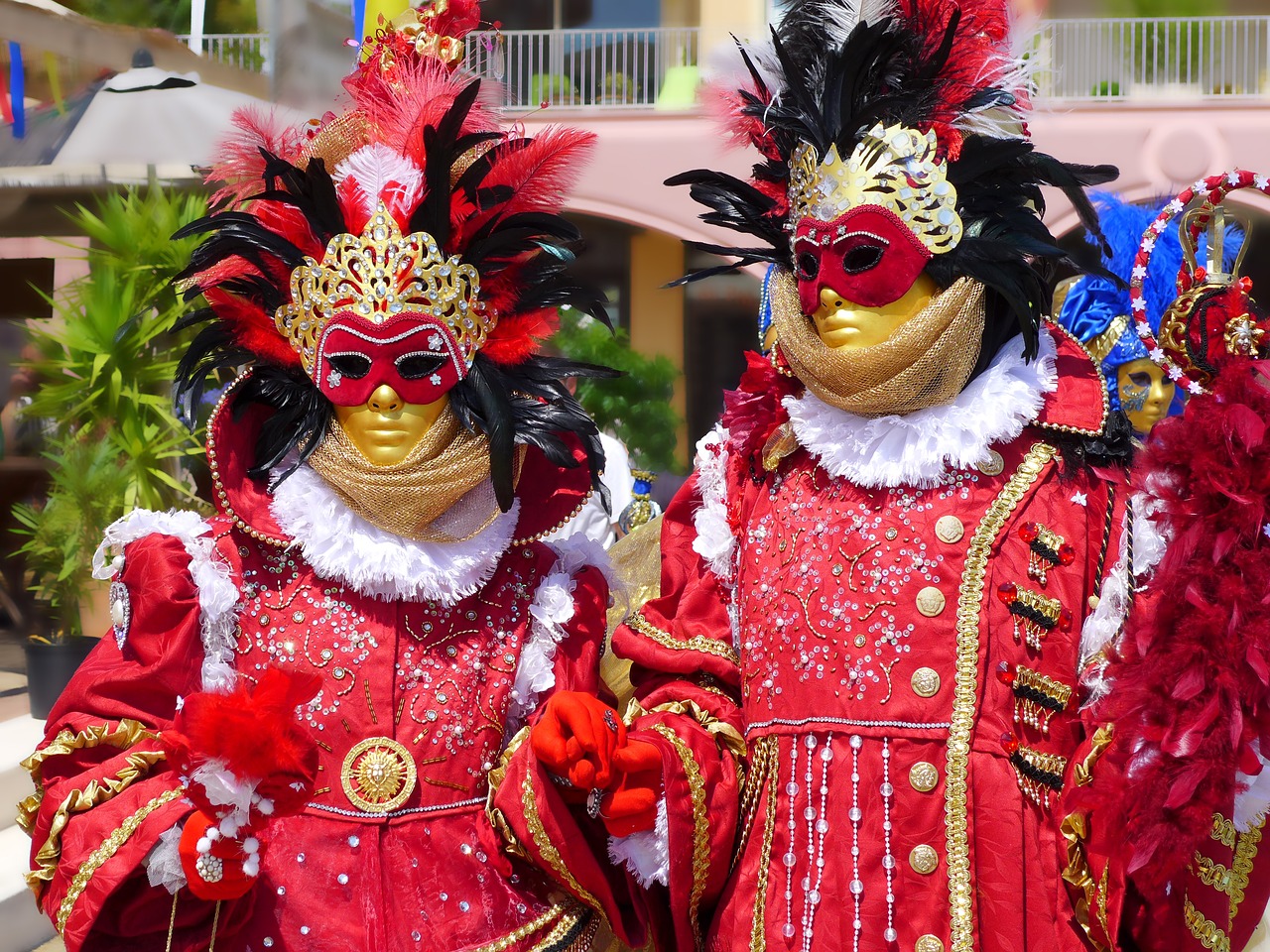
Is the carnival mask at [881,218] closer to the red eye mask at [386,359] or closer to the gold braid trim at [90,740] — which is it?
the red eye mask at [386,359]

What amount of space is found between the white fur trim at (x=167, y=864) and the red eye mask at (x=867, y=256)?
5.17ft

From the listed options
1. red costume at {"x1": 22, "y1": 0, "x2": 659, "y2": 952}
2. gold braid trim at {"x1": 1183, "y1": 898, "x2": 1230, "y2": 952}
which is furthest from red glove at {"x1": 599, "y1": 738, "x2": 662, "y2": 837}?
gold braid trim at {"x1": 1183, "y1": 898, "x2": 1230, "y2": 952}

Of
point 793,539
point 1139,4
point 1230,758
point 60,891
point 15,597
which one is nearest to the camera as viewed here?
point 1230,758

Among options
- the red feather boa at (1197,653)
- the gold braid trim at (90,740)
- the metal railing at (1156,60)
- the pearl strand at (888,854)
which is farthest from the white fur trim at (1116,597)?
the metal railing at (1156,60)

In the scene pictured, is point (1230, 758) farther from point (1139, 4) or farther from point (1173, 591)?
point (1139, 4)

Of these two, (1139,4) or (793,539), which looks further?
(1139,4)

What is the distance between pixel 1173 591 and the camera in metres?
2.39

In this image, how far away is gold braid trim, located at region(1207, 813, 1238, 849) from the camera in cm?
238

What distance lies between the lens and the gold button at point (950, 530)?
2.67m

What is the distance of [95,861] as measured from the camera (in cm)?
259

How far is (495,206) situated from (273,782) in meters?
1.28

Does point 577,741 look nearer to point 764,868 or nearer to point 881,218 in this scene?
point 764,868

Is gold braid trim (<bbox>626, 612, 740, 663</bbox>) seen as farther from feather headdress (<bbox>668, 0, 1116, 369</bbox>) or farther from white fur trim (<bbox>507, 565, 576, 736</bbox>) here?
feather headdress (<bbox>668, 0, 1116, 369</bbox>)

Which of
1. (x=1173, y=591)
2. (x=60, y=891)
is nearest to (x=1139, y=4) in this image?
(x=1173, y=591)
